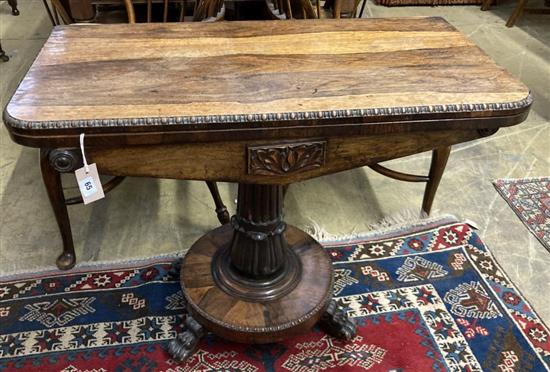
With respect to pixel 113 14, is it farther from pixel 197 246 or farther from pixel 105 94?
pixel 105 94

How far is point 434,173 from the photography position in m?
1.66

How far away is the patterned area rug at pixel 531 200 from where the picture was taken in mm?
1776

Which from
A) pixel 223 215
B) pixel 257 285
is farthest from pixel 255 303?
pixel 223 215

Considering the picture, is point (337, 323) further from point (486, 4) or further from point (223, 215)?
point (486, 4)

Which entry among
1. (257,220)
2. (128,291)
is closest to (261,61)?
(257,220)

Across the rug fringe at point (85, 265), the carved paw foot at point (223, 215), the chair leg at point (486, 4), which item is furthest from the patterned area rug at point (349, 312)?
the chair leg at point (486, 4)

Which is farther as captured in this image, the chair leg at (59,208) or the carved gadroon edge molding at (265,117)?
the chair leg at (59,208)

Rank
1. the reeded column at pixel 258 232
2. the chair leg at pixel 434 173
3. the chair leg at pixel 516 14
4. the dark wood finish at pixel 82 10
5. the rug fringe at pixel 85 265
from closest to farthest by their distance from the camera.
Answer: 1. the reeded column at pixel 258 232
2. the rug fringe at pixel 85 265
3. the chair leg at pixel 434 173
4. the dark wood finish at pixel 82 10
5. the chair leg at pixel 516 14

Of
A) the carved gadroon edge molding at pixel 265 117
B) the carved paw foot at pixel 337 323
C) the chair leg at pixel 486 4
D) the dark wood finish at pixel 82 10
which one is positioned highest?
the carved gadroon edge molding at pixel 265 117

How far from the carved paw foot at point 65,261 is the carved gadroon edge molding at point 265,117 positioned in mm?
788

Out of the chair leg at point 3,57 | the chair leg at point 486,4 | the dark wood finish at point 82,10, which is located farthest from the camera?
the chair leg at point 486,4

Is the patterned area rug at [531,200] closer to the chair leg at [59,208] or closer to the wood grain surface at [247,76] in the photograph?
the wood grain surface at [247,76]

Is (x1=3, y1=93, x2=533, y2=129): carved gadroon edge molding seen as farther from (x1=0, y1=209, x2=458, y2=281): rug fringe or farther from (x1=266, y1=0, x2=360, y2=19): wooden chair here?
(x1=266, y1=0, x2=360, y2=19): wooden chair

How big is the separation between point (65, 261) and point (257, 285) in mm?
635
